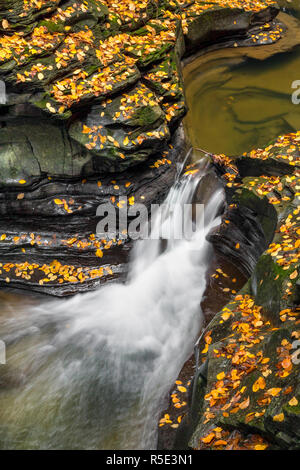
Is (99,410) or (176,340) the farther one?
(176,340)

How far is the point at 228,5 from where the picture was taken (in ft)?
39.2

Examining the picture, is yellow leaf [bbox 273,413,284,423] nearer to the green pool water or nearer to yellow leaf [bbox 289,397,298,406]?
yellow leaf [bbox 289,397,298,406]

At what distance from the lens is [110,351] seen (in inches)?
274

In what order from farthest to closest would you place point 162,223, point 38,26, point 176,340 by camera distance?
point 162,223 → point 38,26 → point 176,340

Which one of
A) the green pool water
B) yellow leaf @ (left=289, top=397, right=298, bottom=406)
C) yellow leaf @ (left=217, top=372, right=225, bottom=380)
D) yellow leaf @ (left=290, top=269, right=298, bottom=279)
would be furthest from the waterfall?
yellow leaf @ (left=289, top=397, right=298, bottom=406)

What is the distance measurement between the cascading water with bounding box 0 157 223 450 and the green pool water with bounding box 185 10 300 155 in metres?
1.62

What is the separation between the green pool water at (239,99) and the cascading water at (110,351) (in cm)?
162

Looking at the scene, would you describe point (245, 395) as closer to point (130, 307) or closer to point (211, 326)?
point (211, 326)

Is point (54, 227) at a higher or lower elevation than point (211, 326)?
higher

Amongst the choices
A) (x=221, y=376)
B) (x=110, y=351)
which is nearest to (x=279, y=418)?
(x=221, y=376)

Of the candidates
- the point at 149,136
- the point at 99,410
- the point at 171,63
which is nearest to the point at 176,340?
Result: the point at 99,410
